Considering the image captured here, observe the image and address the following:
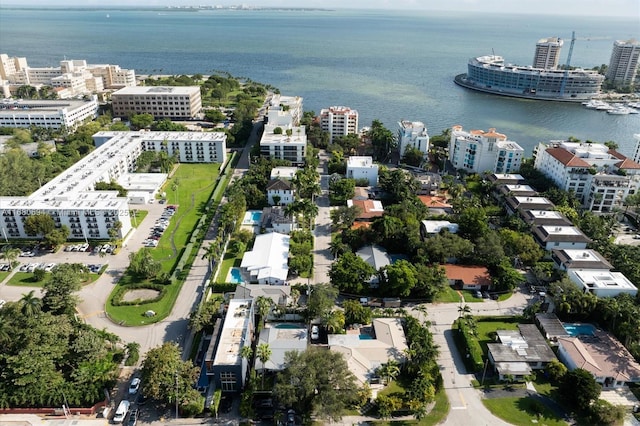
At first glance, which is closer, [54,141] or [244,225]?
[244,225]

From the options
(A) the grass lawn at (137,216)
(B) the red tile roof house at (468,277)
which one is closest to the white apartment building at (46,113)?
(A) the grass lawn at (137,216)

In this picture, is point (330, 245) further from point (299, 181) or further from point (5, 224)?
point (5, 224)

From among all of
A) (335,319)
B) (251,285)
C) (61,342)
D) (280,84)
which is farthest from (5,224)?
(280,84)

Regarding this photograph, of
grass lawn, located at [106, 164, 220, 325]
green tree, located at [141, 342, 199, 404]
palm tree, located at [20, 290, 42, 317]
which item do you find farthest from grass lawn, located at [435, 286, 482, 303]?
palm tree, located at [20, 290, 42, 317]

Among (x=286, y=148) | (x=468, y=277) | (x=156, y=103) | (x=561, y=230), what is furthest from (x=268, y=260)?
(x=156, y=103)

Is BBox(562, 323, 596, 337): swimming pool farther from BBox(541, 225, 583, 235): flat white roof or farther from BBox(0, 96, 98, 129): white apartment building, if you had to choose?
BBox(0, 96, 98, 129): white apartment building

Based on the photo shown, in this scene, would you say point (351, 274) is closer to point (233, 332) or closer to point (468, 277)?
point (468, 277)
